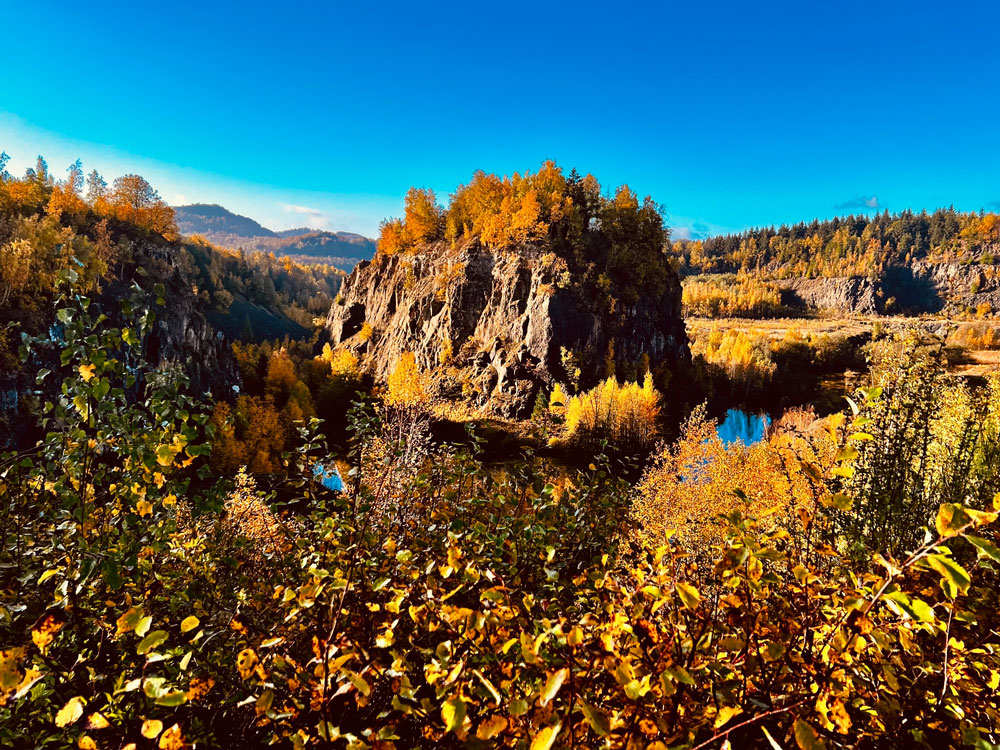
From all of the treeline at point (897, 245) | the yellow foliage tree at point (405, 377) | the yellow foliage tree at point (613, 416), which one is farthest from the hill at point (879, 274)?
the yellow foliage tree at point (405, 377)

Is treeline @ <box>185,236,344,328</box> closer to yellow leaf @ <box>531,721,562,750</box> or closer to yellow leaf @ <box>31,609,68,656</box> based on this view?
yellow leaf @ <box>31,609,68,656</box>

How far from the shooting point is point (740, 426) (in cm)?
7556

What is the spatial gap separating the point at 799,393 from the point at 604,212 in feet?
178

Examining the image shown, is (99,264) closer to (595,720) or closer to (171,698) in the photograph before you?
(171,698)

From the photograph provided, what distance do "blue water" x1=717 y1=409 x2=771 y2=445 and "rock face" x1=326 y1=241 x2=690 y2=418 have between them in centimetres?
1289

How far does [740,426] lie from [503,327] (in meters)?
45.8

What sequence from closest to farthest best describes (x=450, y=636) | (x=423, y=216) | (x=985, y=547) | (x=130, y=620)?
1. (x=985, y=547)
2. (x=130, y=620)
3. (x=450, y=636)
4. (x=423, y=216)

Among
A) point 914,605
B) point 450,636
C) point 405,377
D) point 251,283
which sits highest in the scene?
point 251,283

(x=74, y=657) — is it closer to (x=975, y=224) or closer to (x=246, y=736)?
(x=246, y=736)

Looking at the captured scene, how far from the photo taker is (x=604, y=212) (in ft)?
208

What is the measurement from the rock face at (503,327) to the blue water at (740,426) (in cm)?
1289

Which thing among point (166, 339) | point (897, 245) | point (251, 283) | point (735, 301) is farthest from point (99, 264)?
point (897, 245)

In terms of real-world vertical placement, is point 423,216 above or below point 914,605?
above

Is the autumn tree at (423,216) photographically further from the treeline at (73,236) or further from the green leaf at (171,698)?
the green leaf at (171,698)
